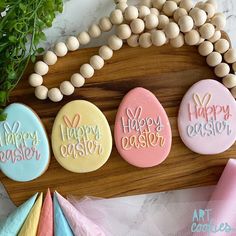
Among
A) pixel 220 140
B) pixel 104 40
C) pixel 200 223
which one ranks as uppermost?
pixel 104 40

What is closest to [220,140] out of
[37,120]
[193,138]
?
[193,138]

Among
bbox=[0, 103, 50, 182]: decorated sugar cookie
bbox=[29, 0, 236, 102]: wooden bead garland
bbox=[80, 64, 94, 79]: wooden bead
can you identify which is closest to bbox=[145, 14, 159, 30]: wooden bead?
bbox=[29, 0, 236, 102]: wooden bead garland

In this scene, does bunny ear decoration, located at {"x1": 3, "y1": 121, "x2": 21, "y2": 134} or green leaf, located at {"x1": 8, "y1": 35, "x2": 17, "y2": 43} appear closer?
green leaf, located at {"x1": 8, "y1": 35, "x2": 17, "y2": 43}

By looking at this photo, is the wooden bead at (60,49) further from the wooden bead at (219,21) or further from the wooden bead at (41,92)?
the wooden bead at (219,21)

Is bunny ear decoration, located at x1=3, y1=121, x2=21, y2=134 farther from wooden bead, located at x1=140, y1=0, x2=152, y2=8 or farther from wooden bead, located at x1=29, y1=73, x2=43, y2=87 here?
wooden bead, located at x1=140, y1=0, x2=152, y2=8

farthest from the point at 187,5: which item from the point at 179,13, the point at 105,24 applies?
the point at 105,24

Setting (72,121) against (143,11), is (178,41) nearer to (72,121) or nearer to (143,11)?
(143,11)

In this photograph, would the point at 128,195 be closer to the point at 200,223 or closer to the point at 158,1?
the point at 200,223
